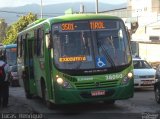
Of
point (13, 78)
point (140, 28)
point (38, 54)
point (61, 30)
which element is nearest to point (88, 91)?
point (61, 30)

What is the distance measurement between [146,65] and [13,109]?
10027mm

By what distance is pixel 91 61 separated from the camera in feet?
48.6

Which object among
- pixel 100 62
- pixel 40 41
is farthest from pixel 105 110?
pixel 40 41

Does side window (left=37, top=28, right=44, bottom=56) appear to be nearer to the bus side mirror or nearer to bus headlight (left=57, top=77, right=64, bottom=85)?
the bus side mirror

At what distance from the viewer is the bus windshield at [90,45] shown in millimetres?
14789

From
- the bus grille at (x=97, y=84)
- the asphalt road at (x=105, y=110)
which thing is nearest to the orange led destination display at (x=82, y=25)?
the bus grille at (x=97, y=84)

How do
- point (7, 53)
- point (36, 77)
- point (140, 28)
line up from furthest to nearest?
point (140, 28) < point (7, 53) < point (36, 77)

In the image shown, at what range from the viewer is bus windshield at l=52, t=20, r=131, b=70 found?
1479cm

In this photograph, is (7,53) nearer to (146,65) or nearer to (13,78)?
(13,78)

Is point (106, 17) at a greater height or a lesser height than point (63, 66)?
greater

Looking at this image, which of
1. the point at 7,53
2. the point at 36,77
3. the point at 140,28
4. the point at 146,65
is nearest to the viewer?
the point at 36,77

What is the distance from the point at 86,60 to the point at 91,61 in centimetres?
15

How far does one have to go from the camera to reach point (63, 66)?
14.7 m

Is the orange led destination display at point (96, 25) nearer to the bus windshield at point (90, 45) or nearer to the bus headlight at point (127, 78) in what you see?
the bus windshield at point (90, 45)
